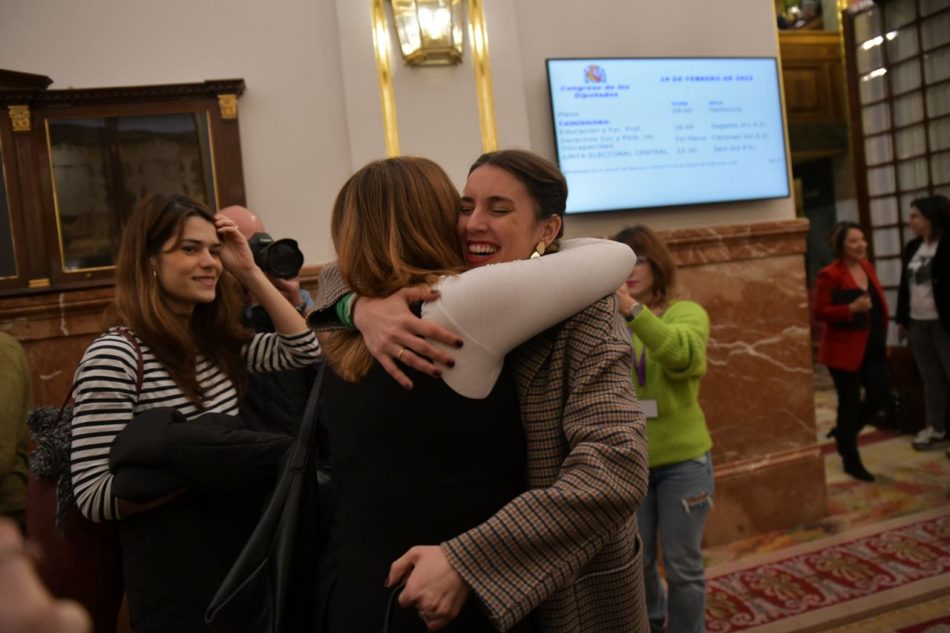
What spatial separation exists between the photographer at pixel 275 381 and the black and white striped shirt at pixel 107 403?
0.17m

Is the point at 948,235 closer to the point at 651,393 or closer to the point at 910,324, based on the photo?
the point at 910,324

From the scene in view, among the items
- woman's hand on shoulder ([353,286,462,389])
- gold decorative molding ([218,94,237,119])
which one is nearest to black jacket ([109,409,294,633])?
woman's hand on shoulder ([353,286,462,389])

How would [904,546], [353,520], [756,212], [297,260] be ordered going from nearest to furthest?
[353,520] < [297,260] < [904,546] < [756,212]

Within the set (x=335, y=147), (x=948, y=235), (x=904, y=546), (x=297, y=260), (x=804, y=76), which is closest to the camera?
(x=297, y=260)

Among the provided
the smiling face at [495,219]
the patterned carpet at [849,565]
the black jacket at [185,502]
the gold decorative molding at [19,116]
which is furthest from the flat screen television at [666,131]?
the black jacket at [185,502]

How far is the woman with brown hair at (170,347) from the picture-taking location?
54.4 inches

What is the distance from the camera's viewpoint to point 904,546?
3332 millimetres

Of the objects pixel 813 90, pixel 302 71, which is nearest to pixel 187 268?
pixel 302 71

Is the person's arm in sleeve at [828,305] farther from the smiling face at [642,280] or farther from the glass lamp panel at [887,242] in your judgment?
the smiling face at [642,280]

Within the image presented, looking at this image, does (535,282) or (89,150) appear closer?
(535,282)

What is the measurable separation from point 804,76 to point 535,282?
24.4ft

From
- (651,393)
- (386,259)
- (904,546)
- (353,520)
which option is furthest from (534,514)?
(904,546)

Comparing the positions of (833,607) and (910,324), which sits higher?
(910,324)

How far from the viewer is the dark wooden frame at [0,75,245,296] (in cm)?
272
